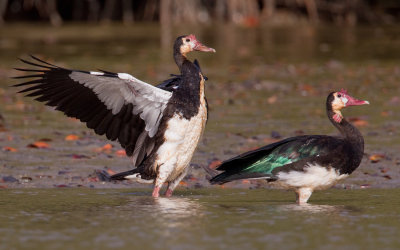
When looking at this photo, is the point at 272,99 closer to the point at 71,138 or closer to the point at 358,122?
the point at 358,122

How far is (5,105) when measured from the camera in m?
12.7

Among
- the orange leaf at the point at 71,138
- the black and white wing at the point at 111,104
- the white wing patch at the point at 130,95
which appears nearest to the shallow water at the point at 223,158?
the orange leaf at the point at 71,138

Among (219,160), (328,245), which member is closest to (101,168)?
(219,160)

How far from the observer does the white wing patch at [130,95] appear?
7637 millimetres

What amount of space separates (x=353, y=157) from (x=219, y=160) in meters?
2.06

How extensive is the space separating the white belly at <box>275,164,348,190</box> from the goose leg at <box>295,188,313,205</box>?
44 millimetres

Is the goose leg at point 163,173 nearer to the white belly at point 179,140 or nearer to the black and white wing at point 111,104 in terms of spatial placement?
the white belly at point 179,140

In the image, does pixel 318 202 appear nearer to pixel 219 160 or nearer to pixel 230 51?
pixel 219 160

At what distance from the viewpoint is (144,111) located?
7832 millimetres

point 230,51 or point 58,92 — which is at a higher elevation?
→ point 230,51

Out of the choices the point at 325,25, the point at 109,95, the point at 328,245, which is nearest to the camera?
the point at 328,245

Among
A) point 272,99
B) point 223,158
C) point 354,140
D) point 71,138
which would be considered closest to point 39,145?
point 71,138

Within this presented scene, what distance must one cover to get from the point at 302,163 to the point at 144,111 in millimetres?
1427

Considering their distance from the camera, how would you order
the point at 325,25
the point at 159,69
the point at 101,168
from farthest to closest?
1. the point at 325,25
2. the point at 159,69
3. the point at 101,168
